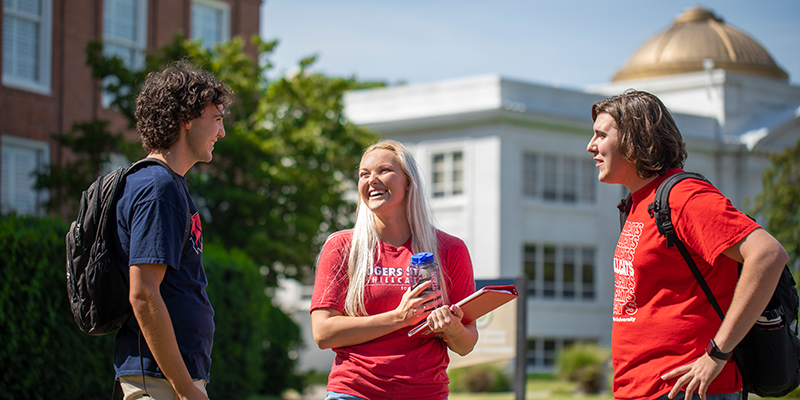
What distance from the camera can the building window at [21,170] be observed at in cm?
1736

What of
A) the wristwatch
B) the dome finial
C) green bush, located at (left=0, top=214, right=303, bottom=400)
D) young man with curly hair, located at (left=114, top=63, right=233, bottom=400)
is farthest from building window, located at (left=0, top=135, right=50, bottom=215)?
the dome finial

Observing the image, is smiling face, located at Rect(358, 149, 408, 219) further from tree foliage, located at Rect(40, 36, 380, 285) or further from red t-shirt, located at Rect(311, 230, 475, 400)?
tree foliage, located at Rect(40, 36, 380, 285)

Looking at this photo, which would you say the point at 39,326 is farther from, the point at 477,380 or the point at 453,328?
the point at 477,380

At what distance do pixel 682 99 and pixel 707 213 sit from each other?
108 ft

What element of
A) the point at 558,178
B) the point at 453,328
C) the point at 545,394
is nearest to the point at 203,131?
the point at 453,328

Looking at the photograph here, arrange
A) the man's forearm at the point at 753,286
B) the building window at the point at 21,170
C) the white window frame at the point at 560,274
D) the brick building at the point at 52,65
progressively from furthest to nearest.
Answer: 1. the white window frame at the point at 560,274
2. the brick building at the point at 52,65
3. the building window at the point at 21,170
4. the man's forearm at the point at 753,286

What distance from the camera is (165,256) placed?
3145 millimetres

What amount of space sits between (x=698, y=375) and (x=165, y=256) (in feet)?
6.75

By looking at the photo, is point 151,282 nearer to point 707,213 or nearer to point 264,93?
point 707,213

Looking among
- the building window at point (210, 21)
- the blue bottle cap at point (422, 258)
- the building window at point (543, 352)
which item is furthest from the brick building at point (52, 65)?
the building window at point (543, 352)

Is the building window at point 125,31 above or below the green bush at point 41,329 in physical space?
above

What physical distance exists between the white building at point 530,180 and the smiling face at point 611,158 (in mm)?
23800

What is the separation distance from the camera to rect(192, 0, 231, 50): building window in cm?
2184

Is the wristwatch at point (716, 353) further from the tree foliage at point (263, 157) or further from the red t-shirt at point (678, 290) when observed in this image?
the tree foliage at point (263, 157)
